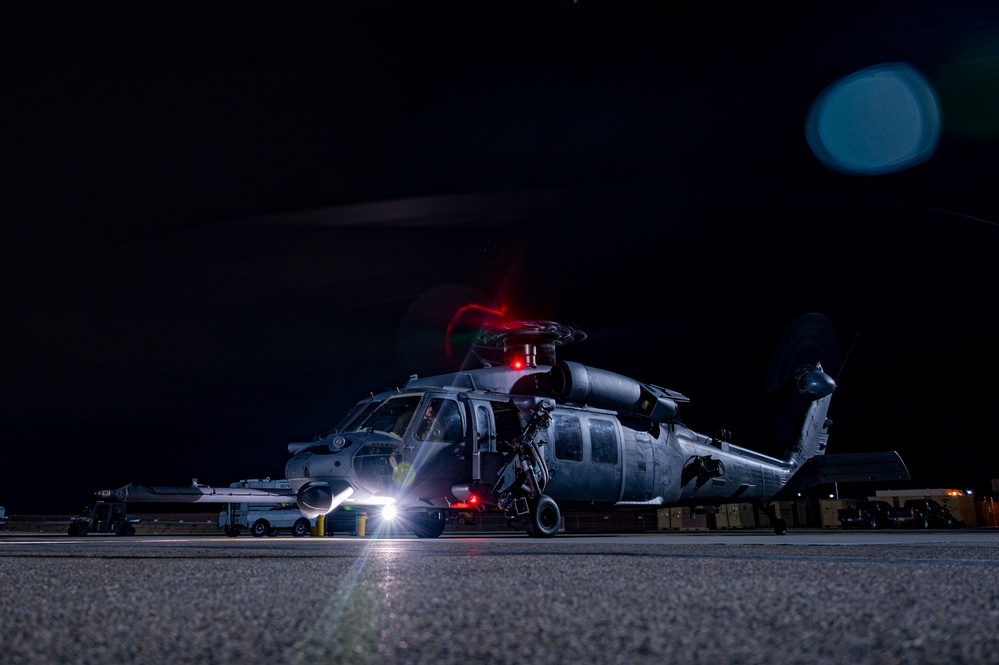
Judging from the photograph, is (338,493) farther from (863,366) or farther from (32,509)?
(32,509)

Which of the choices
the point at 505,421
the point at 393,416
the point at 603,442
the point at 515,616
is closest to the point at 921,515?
the point at 603,442

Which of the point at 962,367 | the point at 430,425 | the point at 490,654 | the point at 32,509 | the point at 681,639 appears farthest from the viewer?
the point at 32,509

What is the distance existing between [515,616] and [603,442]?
10699 millimetres

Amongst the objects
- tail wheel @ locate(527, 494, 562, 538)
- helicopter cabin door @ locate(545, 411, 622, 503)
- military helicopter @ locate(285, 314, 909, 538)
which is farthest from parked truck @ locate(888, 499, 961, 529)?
tail wheel @ locate(527, 494, 562, 538)

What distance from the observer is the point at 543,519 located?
1051 cm

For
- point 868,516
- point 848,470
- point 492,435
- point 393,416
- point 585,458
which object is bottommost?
point 868,516

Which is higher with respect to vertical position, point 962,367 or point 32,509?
point 962,367

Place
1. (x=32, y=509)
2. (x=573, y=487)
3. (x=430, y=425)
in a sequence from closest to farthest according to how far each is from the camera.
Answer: (x=430, y=425) < (x=573, y=487) < (x=32, y=509)

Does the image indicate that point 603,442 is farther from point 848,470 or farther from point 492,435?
point 848,470

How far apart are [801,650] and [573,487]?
1066cm

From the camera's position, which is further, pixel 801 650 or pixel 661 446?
pixel 661 446

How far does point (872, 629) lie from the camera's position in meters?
1.82

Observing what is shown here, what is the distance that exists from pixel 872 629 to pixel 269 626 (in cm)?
155

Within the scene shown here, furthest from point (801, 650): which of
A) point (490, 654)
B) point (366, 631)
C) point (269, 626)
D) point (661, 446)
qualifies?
point (661, 446)
